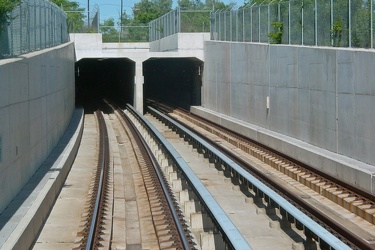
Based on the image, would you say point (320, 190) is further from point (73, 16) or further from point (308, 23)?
point (73, 16)

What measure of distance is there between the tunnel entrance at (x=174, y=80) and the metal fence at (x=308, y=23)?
7860 millimetres

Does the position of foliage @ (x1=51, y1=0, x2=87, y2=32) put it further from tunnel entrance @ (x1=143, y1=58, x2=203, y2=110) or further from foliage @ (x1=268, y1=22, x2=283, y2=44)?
foliage @ (x1=268, y1=22, x2=283, y2=44)

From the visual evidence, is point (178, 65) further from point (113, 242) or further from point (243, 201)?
point (113, 242)

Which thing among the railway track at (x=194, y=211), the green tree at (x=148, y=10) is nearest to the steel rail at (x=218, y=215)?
the railway track at (x=194, y=211)

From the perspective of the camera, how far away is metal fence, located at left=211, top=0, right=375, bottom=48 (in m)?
21.1

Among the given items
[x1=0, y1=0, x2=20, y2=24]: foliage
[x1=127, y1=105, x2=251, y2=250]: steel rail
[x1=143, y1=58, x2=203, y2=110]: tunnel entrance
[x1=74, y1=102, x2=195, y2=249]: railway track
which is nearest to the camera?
[x1=127, y1=105, x2=251, y2=250]: steel rail

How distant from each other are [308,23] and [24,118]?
12767 mm

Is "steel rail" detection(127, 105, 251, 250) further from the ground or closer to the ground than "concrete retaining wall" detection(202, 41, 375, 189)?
closer to the ground

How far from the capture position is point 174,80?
2226 inches

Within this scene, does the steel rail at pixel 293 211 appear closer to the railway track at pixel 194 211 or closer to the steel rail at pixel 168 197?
the railway track at pixel 194 211

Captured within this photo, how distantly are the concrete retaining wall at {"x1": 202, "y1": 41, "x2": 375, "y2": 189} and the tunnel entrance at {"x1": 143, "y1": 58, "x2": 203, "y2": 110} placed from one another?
28.2ft

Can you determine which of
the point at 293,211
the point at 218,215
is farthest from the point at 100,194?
the point at 218,215

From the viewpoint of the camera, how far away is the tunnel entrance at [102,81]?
5688 centimetres

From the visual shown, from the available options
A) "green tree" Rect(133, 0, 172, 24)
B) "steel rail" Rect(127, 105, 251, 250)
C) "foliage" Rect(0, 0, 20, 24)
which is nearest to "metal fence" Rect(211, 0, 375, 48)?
"steel rail" Rect(127, 105, 251, 250)
